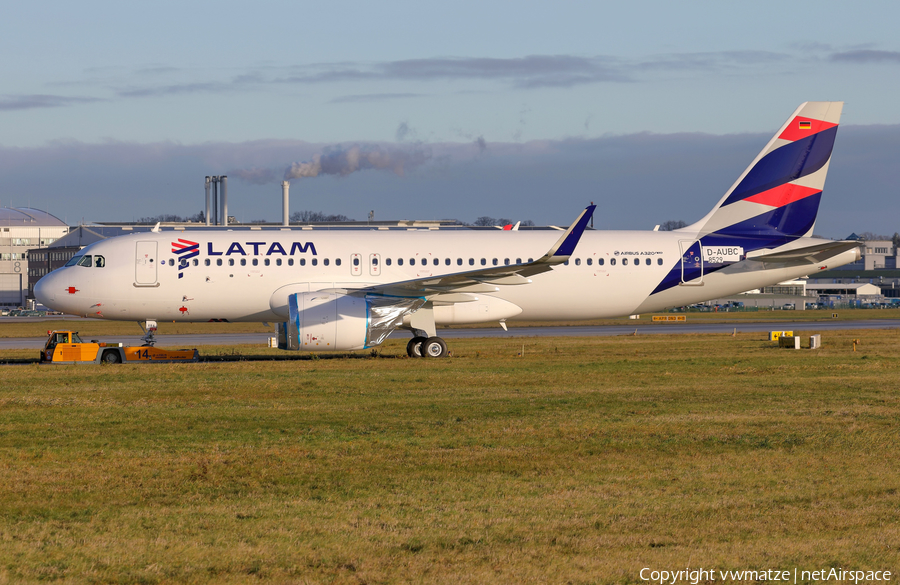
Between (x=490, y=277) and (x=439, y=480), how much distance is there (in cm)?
1759

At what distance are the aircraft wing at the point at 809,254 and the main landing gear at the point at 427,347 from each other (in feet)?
36.7

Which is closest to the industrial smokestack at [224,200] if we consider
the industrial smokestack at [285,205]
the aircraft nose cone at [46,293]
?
the industrial smokestack at [285,205]

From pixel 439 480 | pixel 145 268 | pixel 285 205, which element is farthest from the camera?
pixel 285 205

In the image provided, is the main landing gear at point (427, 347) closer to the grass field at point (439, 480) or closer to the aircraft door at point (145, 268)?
the grass field at point (439, 480)

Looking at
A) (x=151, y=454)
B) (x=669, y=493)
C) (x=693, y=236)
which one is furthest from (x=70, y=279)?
(x=669, y=493)

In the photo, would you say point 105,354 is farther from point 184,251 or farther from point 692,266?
point 692,266

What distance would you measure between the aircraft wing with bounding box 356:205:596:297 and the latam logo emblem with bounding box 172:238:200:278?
5.59 meters

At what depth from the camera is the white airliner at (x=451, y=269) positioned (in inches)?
1104

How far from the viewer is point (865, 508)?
30.4 ft

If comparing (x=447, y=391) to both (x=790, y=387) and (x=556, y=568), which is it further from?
(x=556, y=568)

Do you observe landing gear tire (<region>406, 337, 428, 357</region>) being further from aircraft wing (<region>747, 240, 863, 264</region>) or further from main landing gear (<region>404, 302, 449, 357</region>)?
aircraft wing (<region>747, 240, 863, 264</region>)

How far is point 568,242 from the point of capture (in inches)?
1059

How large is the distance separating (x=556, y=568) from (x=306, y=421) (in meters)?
8.98

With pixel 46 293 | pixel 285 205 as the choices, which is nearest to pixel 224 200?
pixel 285 205
